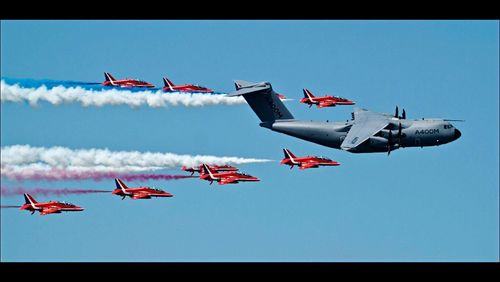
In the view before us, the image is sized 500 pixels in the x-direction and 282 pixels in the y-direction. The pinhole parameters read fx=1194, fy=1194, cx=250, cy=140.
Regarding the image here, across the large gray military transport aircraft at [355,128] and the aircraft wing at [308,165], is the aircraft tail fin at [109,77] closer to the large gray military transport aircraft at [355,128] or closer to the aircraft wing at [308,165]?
the large gray military transport aircraft at [355,128]

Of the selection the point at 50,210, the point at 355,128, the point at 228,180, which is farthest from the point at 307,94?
the point at 50,210

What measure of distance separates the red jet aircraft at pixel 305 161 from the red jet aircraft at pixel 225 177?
3.00 m

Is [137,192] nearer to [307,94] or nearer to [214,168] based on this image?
[214,168]

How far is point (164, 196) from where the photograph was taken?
84500 millimetres

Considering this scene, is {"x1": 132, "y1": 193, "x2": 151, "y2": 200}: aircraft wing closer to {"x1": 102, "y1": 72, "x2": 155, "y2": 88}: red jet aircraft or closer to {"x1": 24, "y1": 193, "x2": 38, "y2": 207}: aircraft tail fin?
{"x1": 24, "y1": 193, "x2": 38, "y2": 207}: aircraft tail fin

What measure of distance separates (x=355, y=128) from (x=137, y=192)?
58.4 ft

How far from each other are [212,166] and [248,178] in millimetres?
4363

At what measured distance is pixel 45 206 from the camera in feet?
276

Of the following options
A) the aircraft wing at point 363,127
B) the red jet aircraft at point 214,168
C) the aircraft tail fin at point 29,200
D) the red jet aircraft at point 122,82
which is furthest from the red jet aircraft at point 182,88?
the aircraft tail fin at point 29,200

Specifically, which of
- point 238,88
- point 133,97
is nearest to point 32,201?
point 133,97

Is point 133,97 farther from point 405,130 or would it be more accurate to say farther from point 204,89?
point 405,130

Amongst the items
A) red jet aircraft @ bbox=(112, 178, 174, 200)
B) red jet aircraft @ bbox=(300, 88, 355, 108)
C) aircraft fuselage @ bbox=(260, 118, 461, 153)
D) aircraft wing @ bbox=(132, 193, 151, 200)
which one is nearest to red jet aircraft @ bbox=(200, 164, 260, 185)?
red jet aircraft @ bbox=(112, 178, 174, 200)

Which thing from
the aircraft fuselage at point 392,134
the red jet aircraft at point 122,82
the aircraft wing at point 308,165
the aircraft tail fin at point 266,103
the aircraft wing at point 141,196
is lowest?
the aircraft wing at point 141,196

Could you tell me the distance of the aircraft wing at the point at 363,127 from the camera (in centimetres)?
8838
